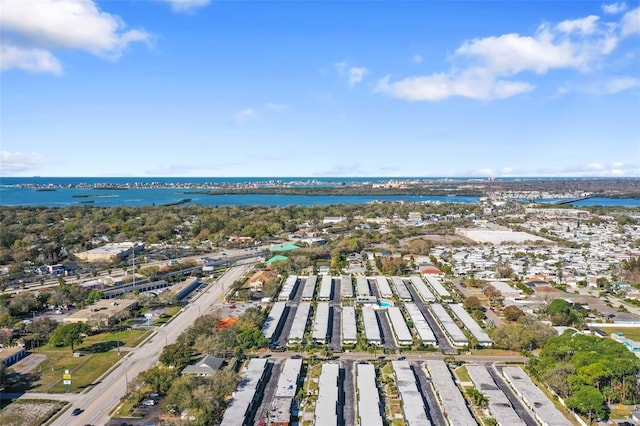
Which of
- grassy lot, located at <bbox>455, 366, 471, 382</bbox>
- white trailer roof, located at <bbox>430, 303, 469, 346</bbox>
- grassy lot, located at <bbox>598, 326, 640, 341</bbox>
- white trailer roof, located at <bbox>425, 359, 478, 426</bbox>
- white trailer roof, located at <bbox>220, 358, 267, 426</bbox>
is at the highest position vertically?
white trailer roof, located at <bbox>220, 358, 267, 426</bbox>

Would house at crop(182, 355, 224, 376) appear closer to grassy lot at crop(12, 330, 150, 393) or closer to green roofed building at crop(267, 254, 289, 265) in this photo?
grassy lot at crop(12, 330, 150, 393)

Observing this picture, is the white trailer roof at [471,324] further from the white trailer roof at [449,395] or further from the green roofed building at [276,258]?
the green roofed building at [276,258]

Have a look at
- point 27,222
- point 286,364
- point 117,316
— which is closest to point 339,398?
point 286,364

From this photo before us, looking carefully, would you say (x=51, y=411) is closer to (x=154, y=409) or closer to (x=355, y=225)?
(x=154, y=409)

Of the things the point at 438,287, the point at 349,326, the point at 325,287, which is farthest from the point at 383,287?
the point at 349,326

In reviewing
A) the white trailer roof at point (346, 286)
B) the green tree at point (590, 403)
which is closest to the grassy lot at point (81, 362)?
the white trailer roof at point (346, 286)

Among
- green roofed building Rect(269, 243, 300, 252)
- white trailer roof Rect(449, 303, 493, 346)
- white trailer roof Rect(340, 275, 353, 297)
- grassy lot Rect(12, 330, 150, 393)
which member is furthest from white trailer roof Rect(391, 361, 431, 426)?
green roofed building Rect(269, 243, 300, 252)
